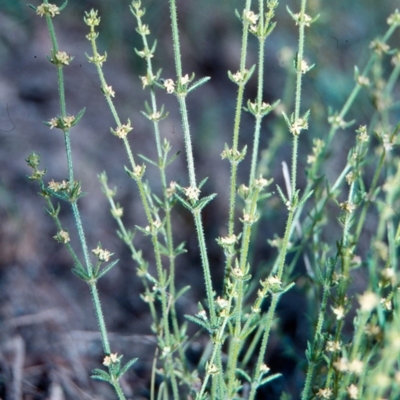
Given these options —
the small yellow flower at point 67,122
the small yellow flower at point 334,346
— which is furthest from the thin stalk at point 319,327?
the small yellow flower at point 67,122

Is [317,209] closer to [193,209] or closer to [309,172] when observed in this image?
[309,172]

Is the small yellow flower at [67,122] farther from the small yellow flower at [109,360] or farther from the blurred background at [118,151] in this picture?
the blurred background at [118,151]

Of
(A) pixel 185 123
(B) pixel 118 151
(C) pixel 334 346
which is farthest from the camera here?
(B) pixel 118 151

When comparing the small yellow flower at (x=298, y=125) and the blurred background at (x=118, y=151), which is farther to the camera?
the blurred background at (x=118, y=151)

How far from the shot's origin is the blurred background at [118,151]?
2229 millimetres

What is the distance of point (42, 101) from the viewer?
10.8 feet

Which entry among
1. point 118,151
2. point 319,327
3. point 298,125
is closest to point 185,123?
point 298,125

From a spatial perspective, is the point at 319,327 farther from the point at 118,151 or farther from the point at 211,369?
the point at 118,151

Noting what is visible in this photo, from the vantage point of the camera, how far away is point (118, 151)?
3.24 metres

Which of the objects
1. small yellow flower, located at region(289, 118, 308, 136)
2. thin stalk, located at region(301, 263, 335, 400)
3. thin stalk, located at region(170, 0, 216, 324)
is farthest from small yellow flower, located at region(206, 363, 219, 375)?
small yellow flower, located at region(289, 118, 308, 136)

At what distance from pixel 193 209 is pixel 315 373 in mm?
866

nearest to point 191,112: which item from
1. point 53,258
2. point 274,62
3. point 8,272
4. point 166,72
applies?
point 166,72

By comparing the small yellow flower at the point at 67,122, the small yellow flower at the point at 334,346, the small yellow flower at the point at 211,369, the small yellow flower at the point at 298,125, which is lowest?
the small yellow flower at the point at 211,369

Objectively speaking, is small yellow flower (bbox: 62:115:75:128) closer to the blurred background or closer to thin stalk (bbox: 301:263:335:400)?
thin stalk (bbox: 301:263:335:400)
